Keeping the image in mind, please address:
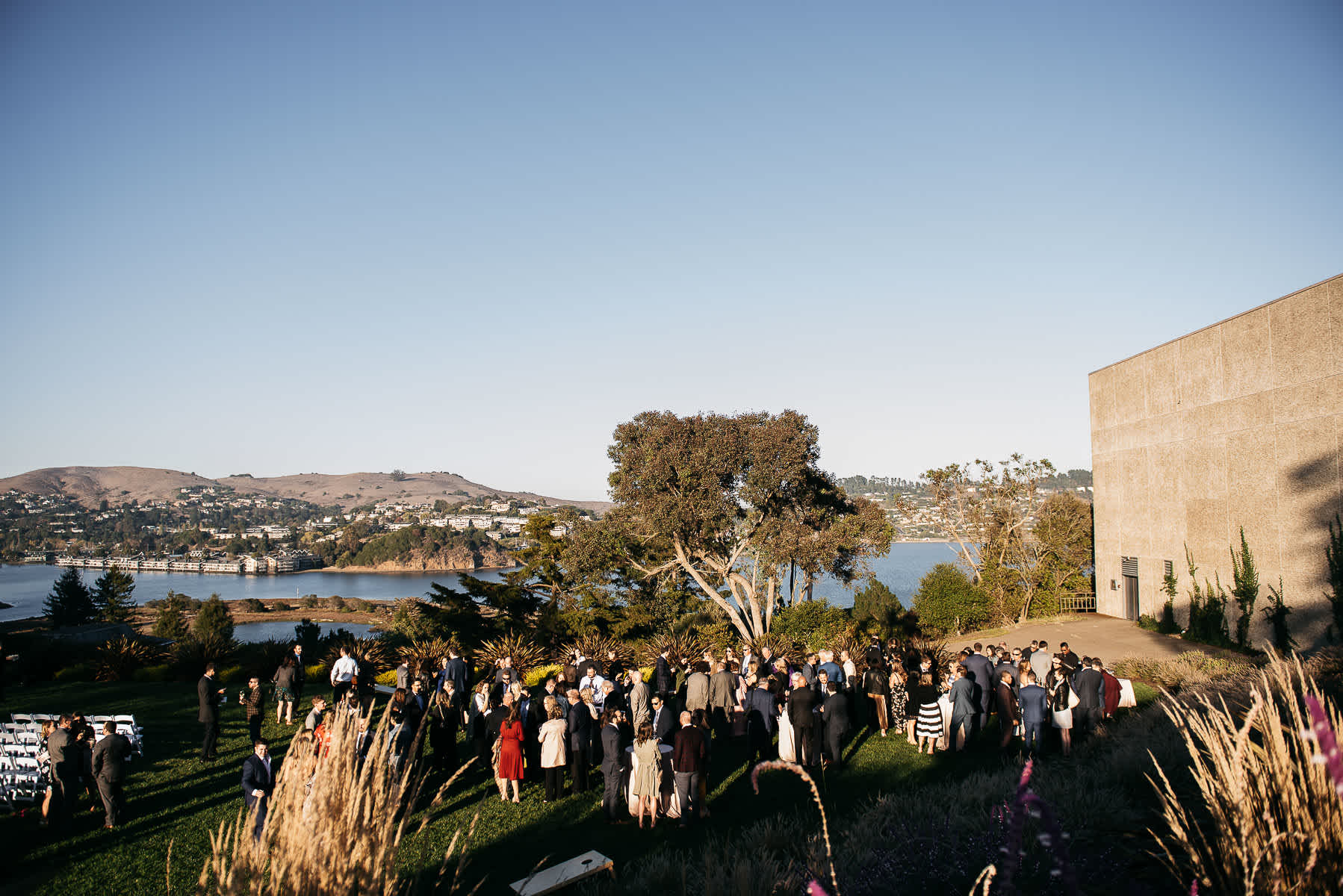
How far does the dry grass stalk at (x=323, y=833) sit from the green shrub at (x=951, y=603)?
27.5 meters

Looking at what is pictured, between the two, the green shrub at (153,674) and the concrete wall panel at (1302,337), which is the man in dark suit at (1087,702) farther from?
the green shrub at (153,674)

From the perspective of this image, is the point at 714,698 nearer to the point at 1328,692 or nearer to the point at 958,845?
the point at 958,845

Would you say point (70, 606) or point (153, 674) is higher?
point (153, 674)

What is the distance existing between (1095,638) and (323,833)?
25.6m

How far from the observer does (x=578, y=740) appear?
10477mm

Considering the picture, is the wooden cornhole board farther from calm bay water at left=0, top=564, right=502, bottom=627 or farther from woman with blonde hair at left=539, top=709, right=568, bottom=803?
calm bay water at left=0, top=564, right=502, bottom=627

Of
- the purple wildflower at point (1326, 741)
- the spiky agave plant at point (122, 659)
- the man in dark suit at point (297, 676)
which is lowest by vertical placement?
the spiky agave plant at point (122, 659)

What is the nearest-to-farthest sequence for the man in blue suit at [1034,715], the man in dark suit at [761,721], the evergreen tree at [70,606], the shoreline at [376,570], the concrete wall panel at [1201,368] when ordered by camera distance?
the man in blue suit at [1034,715]
the man in dark suit at [761,721]
the concrete wall panel at [1201,368]
the evergreen tree at [70,606]
the shoreline at [376,570]

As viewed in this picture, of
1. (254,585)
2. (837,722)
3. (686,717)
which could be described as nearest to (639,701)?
(686,717)

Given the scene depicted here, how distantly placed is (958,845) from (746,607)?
2703 cm

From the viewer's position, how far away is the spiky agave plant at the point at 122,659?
67.5 ft

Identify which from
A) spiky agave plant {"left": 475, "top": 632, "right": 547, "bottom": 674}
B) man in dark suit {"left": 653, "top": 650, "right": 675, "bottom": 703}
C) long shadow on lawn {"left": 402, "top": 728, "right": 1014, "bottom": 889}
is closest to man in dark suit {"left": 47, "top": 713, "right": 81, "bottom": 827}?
long shadow on lawn {"left": 402, "top": 728, "right": 1014, "bottom": 889}

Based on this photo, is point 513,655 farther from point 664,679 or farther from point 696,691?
point 696,691

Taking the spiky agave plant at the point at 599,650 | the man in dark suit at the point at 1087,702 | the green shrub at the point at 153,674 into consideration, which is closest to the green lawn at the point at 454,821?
the man in dark suit at the point at 1087,702
